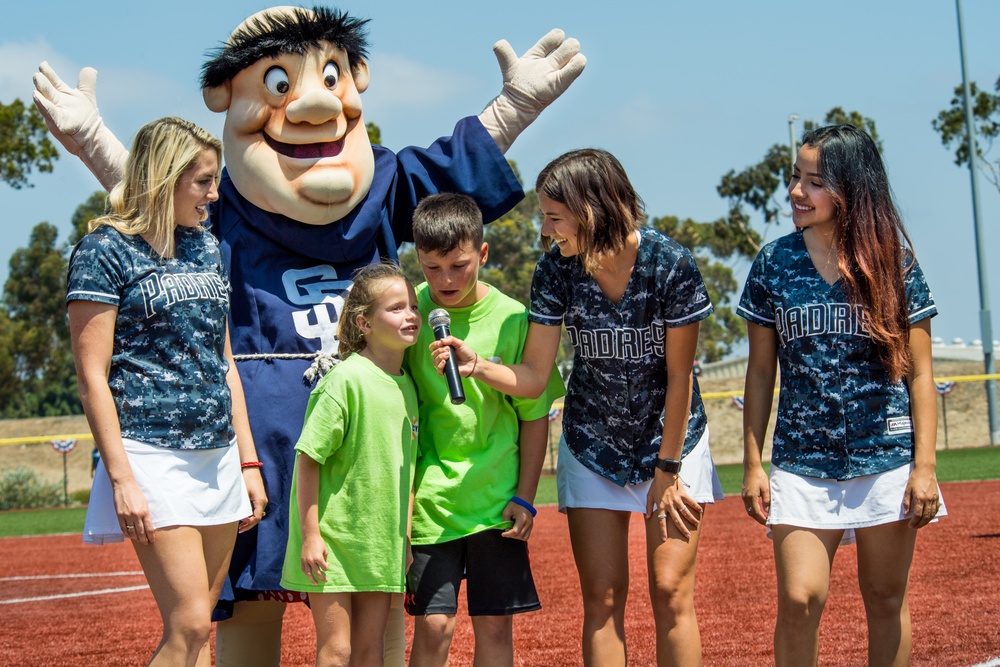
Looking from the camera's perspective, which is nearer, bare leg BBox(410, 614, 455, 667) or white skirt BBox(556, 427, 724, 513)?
bare leg BBox(410, 614, 455, 667)

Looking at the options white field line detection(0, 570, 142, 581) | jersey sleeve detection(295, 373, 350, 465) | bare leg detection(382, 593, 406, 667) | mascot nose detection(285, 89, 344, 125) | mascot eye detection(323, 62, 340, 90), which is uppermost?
mascot eye detection(323, 62, 340, 90)

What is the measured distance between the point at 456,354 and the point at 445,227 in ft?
1.46

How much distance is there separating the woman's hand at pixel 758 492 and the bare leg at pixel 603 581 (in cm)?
43

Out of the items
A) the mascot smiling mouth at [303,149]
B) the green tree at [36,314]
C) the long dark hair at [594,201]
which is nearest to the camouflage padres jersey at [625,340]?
the long dark hair at [594,201]

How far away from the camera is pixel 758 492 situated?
380cm

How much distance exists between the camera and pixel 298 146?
14.4ft

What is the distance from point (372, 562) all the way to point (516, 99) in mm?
2118

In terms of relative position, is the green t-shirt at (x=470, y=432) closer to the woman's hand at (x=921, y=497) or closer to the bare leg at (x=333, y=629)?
the bare leg at (x=333, y=629)

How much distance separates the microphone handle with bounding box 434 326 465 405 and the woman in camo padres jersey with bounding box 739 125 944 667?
1.01 m

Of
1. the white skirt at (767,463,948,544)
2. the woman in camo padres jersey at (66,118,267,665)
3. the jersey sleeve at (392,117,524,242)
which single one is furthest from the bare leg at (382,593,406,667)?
the jersey sleeve at (392,117,524,242)

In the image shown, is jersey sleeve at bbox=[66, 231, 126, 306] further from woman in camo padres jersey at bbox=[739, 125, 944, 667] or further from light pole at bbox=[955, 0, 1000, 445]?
light pole at bbox=[955, 0, 1000, 445]

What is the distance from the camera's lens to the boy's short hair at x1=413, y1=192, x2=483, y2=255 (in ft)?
12.4

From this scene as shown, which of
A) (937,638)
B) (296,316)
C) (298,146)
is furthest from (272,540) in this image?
(937,638)

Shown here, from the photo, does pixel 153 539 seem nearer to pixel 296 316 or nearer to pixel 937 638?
pixel 296 316
